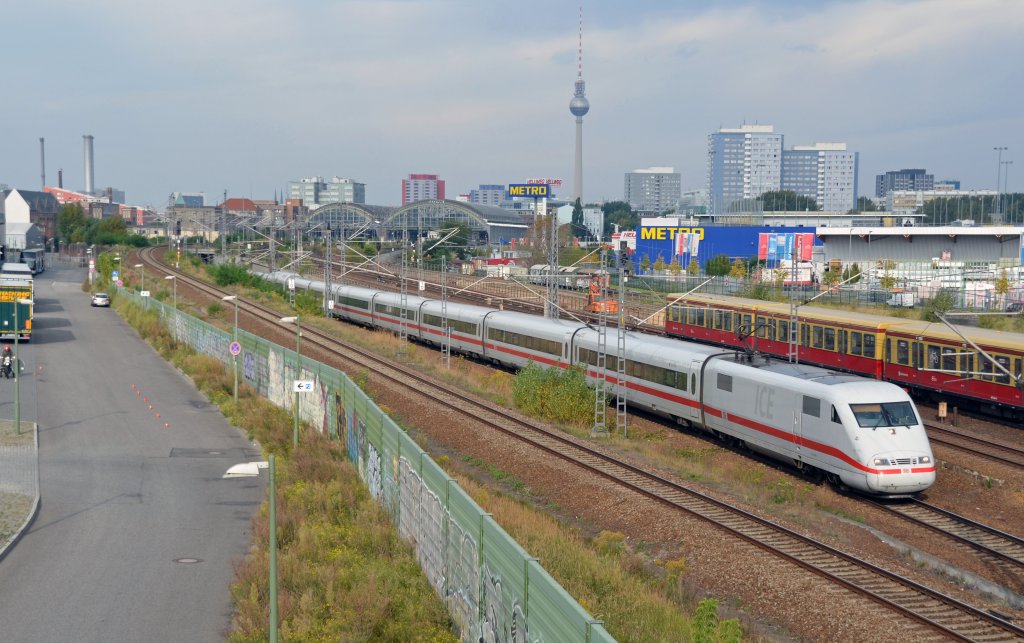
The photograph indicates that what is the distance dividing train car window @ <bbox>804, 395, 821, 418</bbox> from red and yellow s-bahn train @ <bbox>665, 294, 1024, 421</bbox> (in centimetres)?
405

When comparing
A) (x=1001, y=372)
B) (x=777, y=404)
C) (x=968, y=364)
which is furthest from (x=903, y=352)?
(x=777, y=404)

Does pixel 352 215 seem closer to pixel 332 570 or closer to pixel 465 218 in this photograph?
pixel 465 218

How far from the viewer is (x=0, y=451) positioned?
1042 inches

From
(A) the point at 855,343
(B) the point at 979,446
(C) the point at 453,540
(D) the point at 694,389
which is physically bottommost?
(B) the point at 979,446

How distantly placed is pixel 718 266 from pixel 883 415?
200 feet

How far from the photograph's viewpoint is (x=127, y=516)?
2019cm

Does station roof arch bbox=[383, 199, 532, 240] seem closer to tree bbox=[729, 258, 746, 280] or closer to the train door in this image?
tree bbox=[729, 258, 746, 280]

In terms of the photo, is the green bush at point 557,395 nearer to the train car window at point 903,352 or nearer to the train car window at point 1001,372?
the train car window at point 903,352

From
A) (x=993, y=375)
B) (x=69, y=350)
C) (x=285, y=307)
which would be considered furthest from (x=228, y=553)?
(x=285, y=307)

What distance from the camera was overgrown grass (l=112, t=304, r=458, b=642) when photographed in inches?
520

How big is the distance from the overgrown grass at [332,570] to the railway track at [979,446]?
1532 cm

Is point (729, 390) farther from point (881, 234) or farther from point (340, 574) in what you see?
point (881, 234)

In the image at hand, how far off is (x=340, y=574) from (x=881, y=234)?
70.4 metres

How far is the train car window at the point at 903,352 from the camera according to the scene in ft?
98.8
